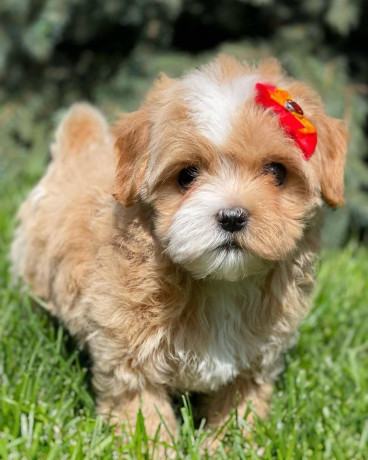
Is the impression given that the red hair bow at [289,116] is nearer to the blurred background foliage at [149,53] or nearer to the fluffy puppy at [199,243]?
the fluffy puppy at [199,243]

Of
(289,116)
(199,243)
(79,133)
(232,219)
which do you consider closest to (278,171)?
(289,116)

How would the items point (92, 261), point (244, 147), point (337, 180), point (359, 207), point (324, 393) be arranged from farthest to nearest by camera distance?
point (359, 207) → point (324, 393) → point (92, 261) → point (337, 180) → point (244, 147)

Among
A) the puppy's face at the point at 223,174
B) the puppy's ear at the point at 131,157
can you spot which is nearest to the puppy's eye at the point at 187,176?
the puppy's face at the point at 223,174

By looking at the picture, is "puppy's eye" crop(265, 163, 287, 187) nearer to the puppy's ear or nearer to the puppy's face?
the puppy's face

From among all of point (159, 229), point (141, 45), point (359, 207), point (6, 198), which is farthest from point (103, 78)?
point (159, 229)

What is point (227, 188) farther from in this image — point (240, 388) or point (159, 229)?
point (240, 388)

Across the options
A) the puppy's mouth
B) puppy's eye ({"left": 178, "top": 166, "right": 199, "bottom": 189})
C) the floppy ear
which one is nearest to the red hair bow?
the floppy ear

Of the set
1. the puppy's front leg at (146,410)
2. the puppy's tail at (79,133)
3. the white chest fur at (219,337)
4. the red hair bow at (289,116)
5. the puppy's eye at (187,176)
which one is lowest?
the puppy's front leg at (146,410)
